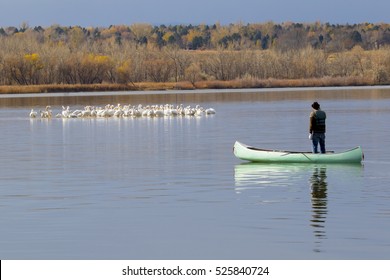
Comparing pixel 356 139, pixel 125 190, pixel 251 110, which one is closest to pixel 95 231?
pixel 125 190

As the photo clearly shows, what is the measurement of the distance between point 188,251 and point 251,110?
3570 cm

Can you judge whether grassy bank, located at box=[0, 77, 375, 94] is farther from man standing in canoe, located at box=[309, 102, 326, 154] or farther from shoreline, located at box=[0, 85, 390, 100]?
man standing in canoe, located at box=[309, 102, 326, 154]

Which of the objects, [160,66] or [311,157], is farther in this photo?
[160,66]

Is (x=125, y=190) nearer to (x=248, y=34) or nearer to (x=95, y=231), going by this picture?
(x=95, y=231)

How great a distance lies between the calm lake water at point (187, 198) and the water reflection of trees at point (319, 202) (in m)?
0.02

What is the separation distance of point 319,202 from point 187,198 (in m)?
2.28

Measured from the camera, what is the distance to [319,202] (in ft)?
60.1

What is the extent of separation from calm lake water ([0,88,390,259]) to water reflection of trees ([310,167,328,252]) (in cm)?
2

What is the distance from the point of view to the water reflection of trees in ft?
50.8

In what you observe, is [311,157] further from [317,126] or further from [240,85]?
[240,85]

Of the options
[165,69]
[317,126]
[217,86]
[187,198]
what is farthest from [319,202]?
[165,69]

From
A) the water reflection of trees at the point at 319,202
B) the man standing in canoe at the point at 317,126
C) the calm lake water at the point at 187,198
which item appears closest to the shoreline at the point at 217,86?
the calm lake water at the point at 187,198

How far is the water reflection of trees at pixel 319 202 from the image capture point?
15491 mm

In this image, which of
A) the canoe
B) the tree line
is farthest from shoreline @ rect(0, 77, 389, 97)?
the canoe
